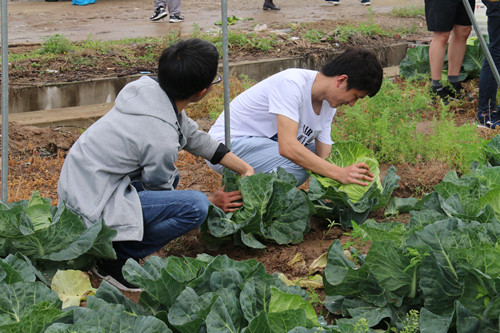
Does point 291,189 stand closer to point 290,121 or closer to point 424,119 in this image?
point 290,121

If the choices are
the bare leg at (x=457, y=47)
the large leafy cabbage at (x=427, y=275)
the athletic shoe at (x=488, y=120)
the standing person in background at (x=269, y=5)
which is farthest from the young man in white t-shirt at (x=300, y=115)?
the standing person in background at (x=269, y=5)

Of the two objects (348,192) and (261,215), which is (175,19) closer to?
(348,192)

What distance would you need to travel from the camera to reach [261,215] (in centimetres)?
360

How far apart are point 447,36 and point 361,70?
307 cm

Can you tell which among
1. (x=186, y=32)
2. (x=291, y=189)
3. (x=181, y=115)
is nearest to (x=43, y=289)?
(x=181, y=115)

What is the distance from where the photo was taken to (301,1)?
13531mm

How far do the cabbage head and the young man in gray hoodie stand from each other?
3.16ft

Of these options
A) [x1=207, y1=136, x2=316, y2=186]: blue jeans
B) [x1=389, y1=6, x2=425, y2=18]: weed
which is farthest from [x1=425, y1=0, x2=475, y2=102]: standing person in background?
[x1=389, y1=6, x2=425, y2=18]: weed

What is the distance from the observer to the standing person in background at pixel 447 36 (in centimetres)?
626

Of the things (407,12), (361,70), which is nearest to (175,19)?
(407,12)

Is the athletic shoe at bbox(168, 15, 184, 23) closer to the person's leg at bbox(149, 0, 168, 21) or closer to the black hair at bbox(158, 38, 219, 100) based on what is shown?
the person's leg at bbox(149, 0, 168, 21)

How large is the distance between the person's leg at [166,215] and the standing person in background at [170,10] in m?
7.28

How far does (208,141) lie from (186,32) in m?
5.97

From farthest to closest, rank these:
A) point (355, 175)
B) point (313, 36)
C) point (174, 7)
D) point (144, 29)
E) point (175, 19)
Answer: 1. point (175, 19)
2. point (174, 7)
3. point (144, 29)
4. point (313, 36)
5. point (355, 175)
